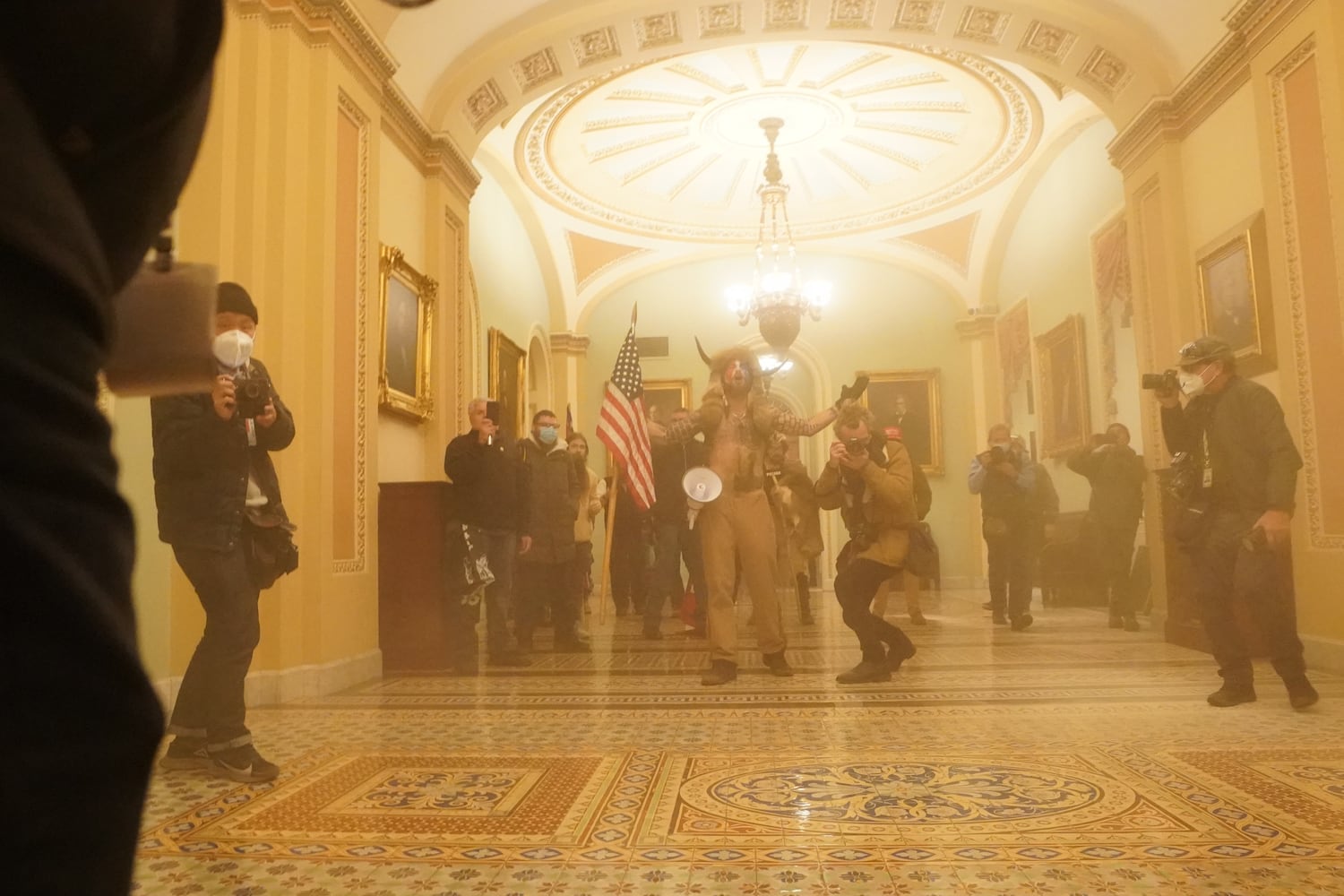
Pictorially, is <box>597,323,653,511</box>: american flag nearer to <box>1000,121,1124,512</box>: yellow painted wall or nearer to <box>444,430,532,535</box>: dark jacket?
<box>444,430,532,535</box>: dark jacket

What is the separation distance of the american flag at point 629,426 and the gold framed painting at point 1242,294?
3.91m

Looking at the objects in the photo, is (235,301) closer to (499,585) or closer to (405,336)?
(499,585)

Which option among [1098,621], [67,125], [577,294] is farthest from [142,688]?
[577,294]

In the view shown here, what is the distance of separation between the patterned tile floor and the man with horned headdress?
0.32 m

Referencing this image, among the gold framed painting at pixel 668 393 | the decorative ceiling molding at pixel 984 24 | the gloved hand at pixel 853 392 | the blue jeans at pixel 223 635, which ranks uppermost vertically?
the decorative ceiling molding at pixel 984 24

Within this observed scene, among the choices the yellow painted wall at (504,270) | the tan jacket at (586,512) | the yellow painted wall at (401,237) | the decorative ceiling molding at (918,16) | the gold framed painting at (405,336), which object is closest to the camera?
the gold framed painting at (405,336)

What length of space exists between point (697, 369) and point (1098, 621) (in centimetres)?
764

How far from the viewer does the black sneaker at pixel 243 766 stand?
3205 millimetres

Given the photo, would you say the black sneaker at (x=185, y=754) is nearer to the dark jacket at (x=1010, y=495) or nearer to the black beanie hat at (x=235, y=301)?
the black beanie hat at (x=235, y=301)

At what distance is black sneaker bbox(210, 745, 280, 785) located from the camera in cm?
321

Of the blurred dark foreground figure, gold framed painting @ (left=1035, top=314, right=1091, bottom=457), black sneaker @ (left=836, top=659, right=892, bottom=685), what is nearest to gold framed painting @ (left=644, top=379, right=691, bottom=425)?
gold framed painting @ (left=1035, top=314, right=1091, bottom=457)

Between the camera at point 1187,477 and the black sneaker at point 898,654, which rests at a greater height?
the camera at point 1187,477

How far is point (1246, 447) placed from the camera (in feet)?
14.1

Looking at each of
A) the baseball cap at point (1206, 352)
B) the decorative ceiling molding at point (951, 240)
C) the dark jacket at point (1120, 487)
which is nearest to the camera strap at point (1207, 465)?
the baseball cap at point (1206, 352)
